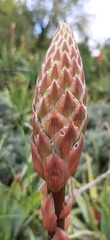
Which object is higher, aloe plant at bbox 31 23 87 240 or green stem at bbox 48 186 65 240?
aloe plant at bbox 31 23 87 240

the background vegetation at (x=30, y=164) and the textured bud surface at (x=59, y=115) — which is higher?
the textured bud surface at (x=59, y=115)

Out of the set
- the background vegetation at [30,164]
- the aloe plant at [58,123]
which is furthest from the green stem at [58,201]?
the background vegetation at [30,164]

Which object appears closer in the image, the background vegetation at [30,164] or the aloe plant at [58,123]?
the aloe plant at [58,123]

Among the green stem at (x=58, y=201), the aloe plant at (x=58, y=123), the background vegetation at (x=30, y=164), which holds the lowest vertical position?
the background vegetation at (x=30, y=164)

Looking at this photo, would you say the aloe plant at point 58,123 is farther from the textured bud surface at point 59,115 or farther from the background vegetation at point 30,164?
the background vegetation at point 30,164

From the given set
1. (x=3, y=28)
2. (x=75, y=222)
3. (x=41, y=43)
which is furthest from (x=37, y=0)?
(x=75, y=222)

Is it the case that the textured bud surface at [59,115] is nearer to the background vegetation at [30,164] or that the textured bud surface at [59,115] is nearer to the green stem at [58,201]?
the green stem at [58,201]

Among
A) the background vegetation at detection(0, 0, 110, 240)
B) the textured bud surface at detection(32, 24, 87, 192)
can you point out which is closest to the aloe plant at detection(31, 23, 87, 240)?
the textured bud surface at detection(32, 24, 87, 192)

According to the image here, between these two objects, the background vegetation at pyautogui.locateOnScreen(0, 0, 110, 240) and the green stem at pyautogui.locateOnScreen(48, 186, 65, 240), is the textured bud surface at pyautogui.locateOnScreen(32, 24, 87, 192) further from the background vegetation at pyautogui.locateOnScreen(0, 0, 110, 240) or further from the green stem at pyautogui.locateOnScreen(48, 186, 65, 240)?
the background vegetation at pyautogui.locateOnScreen(0, 0, 110, 240)
